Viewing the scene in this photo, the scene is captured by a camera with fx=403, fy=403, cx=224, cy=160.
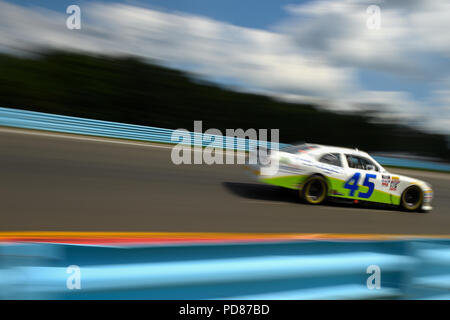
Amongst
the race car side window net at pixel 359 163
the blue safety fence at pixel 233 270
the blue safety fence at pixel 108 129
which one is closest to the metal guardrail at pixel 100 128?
the blue safety fence at pixel 108 129

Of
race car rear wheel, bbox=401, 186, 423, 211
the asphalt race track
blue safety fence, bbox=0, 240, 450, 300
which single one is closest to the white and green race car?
race car rear wheel, bbox=401, 186, 423, 211

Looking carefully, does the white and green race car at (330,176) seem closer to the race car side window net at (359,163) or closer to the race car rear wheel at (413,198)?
the race car side window net at (359,163)

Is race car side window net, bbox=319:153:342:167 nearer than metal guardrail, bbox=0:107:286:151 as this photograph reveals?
Yes

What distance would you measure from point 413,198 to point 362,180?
182 centimetres

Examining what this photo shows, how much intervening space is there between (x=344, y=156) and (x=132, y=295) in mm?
6457

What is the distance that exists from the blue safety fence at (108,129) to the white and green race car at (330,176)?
26.2ft

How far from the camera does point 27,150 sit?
934 cm

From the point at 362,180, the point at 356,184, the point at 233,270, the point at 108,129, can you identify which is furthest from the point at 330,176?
the point at 108,129

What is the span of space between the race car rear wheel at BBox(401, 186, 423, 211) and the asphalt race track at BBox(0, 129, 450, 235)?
0.67 feet

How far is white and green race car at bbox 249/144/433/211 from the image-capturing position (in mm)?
7781

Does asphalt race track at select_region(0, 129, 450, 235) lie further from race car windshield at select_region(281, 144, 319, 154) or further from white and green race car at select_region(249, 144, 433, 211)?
race car windshield at select_region(281, 144, 319, 154)
